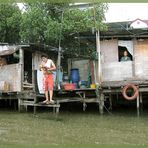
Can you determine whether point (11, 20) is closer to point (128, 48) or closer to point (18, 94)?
point (18, 94)

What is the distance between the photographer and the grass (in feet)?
32.8

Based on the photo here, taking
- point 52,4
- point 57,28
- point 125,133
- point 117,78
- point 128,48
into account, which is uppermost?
point 52,4

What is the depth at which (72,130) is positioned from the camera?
11992 mm

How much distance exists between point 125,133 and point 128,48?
595 cm

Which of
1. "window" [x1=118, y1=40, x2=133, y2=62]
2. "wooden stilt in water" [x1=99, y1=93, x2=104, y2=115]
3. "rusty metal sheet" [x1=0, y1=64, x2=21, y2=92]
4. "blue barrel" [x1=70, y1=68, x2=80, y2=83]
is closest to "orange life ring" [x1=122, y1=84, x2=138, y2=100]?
"wooden stilt in water" [x1=99, y1=93, x2=104, y2=115]

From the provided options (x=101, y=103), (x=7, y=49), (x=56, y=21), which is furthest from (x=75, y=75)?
(x=56, y=21)

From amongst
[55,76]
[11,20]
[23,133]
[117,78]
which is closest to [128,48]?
[117,78]

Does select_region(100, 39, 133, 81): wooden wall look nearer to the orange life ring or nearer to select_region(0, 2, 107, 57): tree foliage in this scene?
the orange life ring

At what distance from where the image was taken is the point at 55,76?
61.7 feet

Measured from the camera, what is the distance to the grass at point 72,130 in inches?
394

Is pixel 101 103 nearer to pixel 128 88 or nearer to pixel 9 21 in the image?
pixel 128 88

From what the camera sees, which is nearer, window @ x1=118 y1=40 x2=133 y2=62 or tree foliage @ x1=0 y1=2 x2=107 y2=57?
window @ x1=118 y1=40 x2=133 y2=62

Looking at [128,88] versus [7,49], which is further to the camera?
[7,49]

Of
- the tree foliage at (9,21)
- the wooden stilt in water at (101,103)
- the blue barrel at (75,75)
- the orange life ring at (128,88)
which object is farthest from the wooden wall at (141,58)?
the tree foliage at (9,21)
